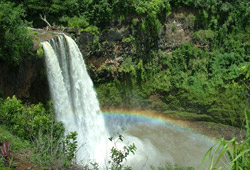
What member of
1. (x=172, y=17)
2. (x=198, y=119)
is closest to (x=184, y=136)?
(x=198, y=119)

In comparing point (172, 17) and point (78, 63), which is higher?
point (172, 17)

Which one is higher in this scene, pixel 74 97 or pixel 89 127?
pixel 74 97

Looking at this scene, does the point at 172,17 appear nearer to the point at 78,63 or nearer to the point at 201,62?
the point at 201,62

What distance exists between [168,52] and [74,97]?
851cm

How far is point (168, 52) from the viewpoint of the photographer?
17469 mm

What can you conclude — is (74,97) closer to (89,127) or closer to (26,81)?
(89,127)

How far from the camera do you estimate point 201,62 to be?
1755cm

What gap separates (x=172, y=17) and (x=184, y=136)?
8.69 metres

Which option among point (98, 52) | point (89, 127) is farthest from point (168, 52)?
point (89, 127)

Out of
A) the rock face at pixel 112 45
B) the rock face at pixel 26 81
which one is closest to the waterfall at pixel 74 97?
the rock face at pixel 26 81

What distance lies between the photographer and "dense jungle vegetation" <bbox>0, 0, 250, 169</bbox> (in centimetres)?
1459

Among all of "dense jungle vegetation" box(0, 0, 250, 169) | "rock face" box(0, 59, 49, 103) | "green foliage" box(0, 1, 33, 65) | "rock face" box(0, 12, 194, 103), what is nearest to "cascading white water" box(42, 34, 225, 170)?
"rock face" box(0, 59, 49, 103)

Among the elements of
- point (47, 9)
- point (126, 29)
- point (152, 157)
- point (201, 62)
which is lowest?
point (152, 157)

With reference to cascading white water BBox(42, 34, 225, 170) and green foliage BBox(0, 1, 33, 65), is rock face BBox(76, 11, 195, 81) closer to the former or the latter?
cascading white water BBox(42, 34, 225, 170)
